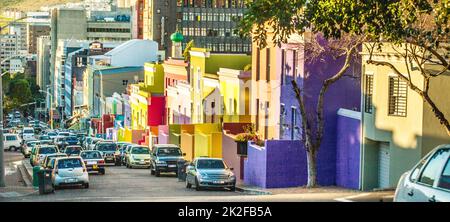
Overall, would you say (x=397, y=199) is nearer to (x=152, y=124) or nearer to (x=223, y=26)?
(x=152, y=124)

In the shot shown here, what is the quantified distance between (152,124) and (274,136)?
38.9 m

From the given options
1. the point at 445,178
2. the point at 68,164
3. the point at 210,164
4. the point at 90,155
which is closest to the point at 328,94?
the point at 210,164

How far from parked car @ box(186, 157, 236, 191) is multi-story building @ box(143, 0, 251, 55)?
144302mm

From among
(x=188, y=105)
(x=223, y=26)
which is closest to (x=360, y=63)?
(x=188, y=105)

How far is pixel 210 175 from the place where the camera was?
125 feet

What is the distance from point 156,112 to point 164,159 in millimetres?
36724

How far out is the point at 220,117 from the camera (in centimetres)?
6188

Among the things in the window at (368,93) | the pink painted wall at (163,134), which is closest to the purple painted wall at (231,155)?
the window at (368,93)

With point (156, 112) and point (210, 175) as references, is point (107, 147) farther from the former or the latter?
point (210, 175)

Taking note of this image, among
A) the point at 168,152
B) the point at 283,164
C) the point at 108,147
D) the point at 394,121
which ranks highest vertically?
the point at 394,121

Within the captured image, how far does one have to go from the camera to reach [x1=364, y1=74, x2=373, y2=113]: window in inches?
1474

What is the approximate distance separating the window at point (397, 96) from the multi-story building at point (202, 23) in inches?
5828

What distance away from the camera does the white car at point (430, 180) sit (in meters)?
12.4

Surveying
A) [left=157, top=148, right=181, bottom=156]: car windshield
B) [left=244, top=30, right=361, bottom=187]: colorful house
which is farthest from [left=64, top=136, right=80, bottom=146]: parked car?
[left=244, top=30, right=361, bottom=187]: colorful house
